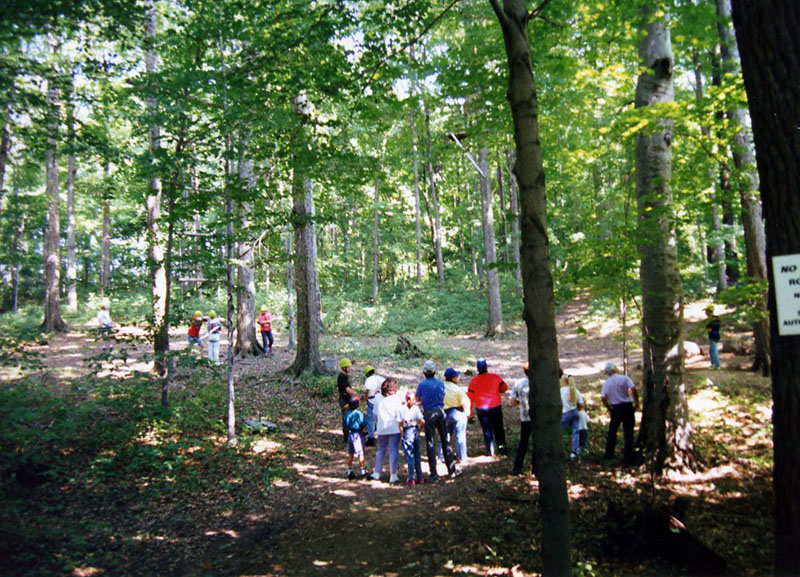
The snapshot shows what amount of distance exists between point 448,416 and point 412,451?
106 cm

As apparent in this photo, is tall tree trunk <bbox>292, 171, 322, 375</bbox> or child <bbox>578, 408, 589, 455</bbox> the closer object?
child <bbox>578, 408, 589, 455</bbox>

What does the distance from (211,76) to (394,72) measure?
113 inches

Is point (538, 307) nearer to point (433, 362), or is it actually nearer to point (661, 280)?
point (661, 280)

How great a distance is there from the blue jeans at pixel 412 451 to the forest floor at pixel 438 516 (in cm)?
34

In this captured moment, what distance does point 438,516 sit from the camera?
6.42 meters

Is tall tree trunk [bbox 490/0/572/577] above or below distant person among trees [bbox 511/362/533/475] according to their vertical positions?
above

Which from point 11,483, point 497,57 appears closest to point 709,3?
point 497,57

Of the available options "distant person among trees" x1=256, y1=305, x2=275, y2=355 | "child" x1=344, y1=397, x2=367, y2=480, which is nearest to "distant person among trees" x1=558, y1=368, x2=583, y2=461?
"child" x1=344, y1=397, x2=367, y2=480

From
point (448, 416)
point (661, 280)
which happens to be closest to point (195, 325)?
point (448, 416)

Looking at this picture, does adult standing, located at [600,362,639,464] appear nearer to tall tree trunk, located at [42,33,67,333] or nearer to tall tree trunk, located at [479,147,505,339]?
tall tree trunk, located at [479,147,505,339]

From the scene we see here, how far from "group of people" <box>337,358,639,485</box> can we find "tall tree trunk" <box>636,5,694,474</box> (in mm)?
767

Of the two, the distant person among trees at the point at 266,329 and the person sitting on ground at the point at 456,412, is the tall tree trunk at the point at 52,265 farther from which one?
the person sitting on ground at the point at 456,412

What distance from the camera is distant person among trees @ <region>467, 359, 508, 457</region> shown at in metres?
8.75

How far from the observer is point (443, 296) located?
1204 inches
